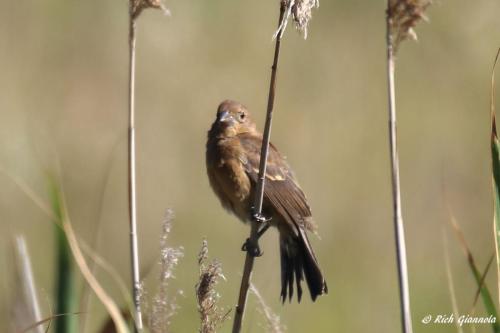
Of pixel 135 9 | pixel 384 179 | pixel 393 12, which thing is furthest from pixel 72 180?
pixel 393 12

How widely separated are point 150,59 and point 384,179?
6.25ft

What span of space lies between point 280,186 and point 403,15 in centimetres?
240

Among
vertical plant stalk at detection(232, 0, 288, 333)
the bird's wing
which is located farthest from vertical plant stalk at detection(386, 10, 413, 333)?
the bird's wing

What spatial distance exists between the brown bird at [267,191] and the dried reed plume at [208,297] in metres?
1.60

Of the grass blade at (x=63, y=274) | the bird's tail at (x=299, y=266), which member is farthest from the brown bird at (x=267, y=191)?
the grass blade at (x=63, y=274)

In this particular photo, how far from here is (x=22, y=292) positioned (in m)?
2.97

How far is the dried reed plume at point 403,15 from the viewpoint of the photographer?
2535 millimetres

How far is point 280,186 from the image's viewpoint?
16.1ft

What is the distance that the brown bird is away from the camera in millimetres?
4656

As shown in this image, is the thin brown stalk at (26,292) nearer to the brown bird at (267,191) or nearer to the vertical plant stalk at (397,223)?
the vertical plant stalk at (397,223)

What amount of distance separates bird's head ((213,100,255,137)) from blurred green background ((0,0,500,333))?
991 millimetres

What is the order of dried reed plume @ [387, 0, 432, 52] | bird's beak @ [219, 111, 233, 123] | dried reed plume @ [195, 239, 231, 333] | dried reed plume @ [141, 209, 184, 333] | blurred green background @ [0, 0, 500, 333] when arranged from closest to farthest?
dried reed plume @ [387, 0, 432, 52], dried reed plume @ [141, 209, 184, 333], dried reed plume @ [195, 239, 231, 333], bird's beak @ [219, 111, 233, 123], blurred green background @ [0, 0, 500, 333]

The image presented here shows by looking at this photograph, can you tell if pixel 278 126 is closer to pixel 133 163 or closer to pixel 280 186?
pixel 280 186

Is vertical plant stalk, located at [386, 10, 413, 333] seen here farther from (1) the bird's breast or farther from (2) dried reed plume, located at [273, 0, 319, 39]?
(1) the bird's breast
